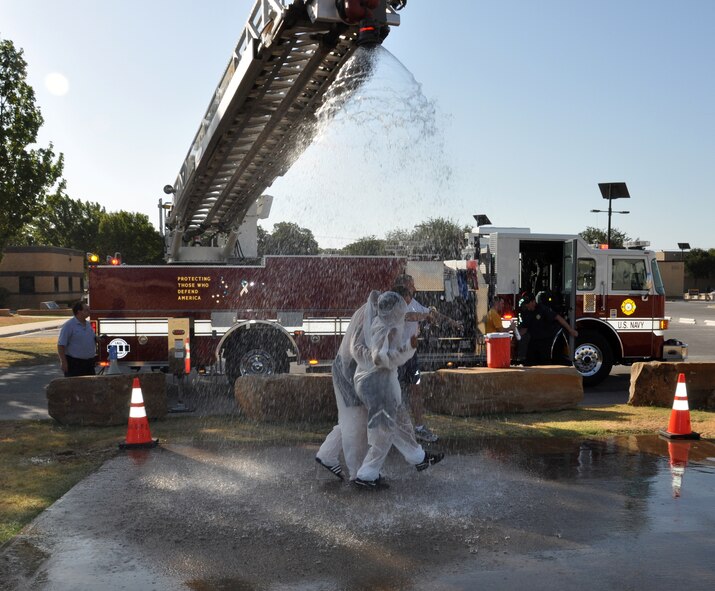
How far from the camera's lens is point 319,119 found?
25.2ft

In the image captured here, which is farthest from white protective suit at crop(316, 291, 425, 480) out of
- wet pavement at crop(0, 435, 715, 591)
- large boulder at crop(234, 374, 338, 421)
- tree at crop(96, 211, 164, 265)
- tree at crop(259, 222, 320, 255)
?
tree at crop(96, 211, 164, 265)

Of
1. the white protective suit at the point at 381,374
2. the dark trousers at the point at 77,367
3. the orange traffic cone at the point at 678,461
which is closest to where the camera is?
the white protective suit at the point at 381,374

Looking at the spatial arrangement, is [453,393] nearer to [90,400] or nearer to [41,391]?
[90,400]

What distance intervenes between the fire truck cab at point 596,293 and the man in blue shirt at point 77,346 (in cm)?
655

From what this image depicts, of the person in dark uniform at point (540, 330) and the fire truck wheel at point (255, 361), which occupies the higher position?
the person in dark uniform at point (540, 330)

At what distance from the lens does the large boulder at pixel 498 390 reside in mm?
9422

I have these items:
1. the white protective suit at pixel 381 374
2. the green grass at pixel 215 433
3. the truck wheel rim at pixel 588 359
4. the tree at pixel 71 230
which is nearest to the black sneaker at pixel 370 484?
the white protective suit at pixel 381 374

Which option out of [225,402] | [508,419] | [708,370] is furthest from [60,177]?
[708,370]

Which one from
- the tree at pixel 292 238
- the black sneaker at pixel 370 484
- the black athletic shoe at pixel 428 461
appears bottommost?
the black sneaker at pixel 370 484

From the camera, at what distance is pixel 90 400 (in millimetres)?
9031

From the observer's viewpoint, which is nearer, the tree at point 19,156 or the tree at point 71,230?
the tree at point 19,156

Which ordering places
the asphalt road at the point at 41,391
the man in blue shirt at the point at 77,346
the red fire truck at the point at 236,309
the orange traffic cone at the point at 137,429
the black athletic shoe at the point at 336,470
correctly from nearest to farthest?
the black athletic shoe at the point at 336,470 → the orange traffic cone at the point at 137,429 → the man in blue shirt at the point at 77,346 → the asphalt road at the point at 41,391 → the red fire truck at the point at 236,309

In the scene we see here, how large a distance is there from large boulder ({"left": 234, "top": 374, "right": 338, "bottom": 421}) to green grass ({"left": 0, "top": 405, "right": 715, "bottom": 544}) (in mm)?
177

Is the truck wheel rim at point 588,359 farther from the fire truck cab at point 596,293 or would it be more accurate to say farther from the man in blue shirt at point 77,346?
the man in blue shirt at point 77,346
